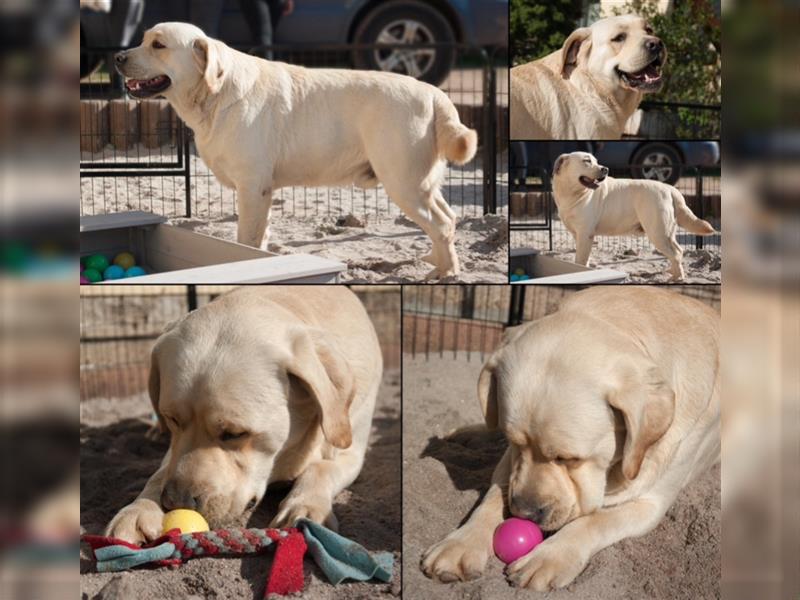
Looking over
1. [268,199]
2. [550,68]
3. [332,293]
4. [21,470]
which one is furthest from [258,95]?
[21,470]

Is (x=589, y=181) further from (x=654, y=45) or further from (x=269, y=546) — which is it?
(x=269, y=546)

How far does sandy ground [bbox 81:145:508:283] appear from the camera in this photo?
12.4ft

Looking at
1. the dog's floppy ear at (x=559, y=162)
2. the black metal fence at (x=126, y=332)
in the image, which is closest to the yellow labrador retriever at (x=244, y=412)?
the dog's floppy ear at (x=559, y=162)

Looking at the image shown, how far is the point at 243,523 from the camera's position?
3119 millimetres

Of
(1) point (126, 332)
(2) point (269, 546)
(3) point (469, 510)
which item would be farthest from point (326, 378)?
(1) point (126, 332)

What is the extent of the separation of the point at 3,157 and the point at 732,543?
6.33 feet

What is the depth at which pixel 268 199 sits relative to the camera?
153 inches

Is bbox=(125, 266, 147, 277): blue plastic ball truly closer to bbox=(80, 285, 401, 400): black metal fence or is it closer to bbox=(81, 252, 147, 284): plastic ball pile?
bbox=(81, 252, 147, 284): plastic ball pile

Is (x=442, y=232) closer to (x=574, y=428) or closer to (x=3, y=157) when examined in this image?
(x=574, y=428)

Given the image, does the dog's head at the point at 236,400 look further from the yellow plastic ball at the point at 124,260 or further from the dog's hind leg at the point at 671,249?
the dog's hind leg at the point at 671,249

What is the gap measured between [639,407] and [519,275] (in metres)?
0.97

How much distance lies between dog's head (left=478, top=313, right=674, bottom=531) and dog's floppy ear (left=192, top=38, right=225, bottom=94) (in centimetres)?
162

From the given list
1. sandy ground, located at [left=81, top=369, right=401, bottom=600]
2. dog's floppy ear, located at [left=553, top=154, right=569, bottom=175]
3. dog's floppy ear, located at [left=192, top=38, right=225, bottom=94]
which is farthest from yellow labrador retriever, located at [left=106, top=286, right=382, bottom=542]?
dog's floppy ear, located at [left=553, top=154, right=569, bottom=175]

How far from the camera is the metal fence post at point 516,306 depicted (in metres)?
4.17
